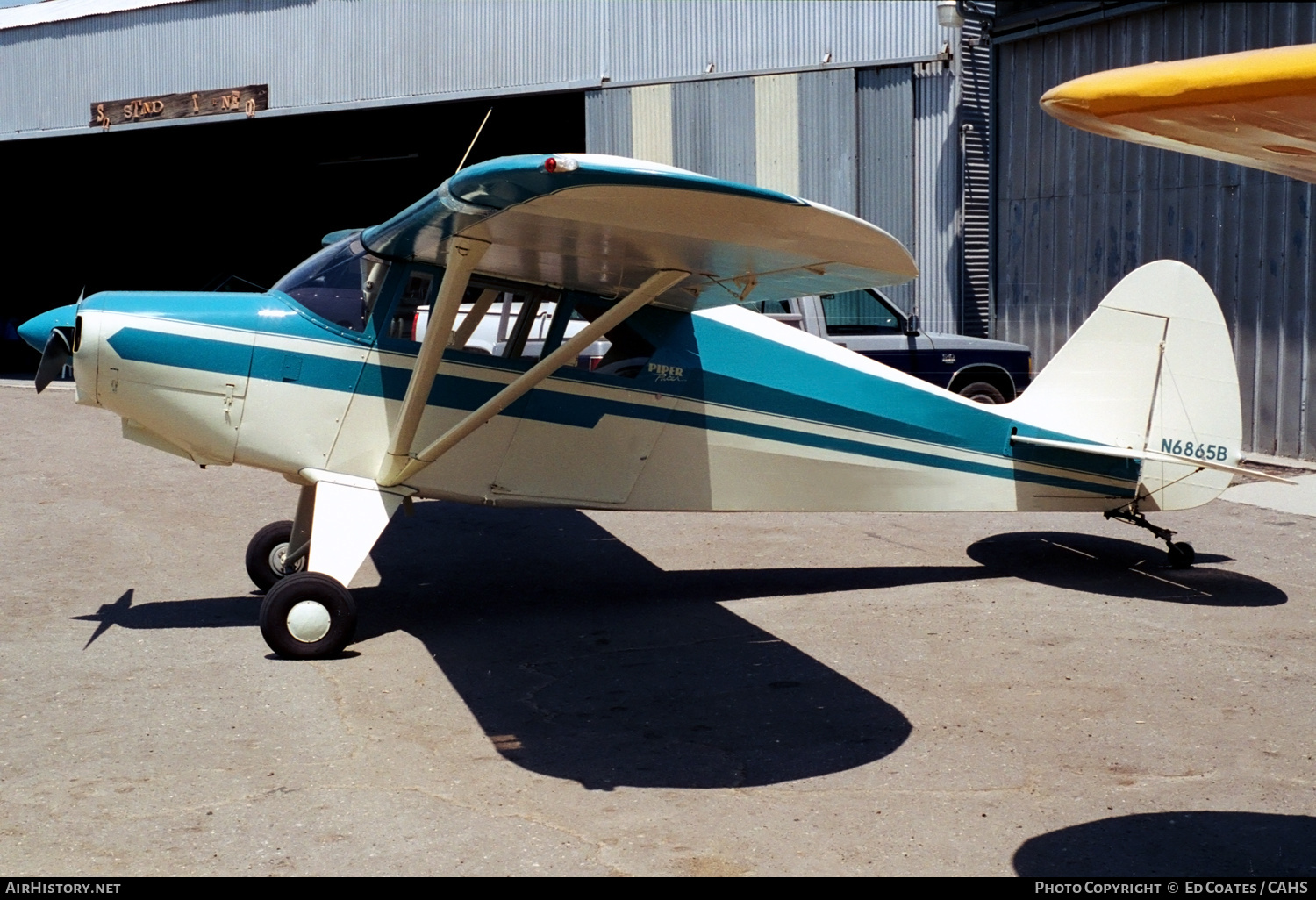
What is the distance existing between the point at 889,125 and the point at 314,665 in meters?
12.5

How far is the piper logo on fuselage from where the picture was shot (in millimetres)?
7312

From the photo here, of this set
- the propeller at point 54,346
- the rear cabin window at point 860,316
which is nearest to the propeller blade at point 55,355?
the propeller at point 54,346

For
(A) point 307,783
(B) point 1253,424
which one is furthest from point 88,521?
(B) point 1253,424

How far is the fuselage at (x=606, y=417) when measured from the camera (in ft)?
21.7

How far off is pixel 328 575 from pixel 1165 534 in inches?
216

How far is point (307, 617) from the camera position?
632cm

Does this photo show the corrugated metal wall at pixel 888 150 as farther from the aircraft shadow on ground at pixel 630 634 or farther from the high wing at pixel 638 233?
the high wing at pixel 638 233

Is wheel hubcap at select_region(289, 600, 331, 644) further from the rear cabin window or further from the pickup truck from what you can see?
the rear cabin window

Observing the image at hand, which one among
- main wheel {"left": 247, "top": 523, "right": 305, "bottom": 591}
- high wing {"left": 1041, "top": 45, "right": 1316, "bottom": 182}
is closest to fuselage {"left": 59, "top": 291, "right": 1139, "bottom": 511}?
main wheel {"left": 247, "top": 523, "right": 305, "bottom": 591}

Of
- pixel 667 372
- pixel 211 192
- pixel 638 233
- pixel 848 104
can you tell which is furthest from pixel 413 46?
pixel 211 192

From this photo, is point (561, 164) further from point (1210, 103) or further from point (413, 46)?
point (413, 46)

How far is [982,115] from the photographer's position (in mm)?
16188

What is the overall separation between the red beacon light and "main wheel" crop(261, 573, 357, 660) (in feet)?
9.42

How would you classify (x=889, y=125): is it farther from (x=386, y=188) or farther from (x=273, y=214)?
(x=273, y=214)
